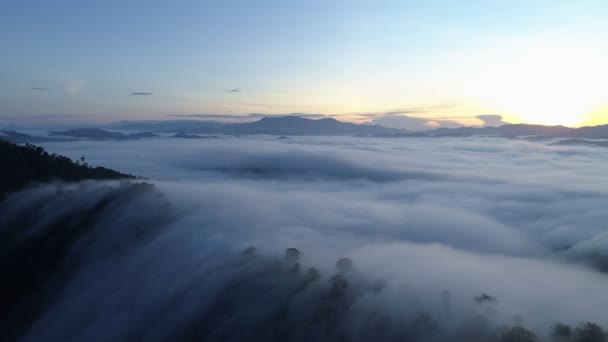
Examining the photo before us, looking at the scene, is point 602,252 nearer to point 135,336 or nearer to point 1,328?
point 135,336

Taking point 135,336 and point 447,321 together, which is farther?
point 135,336

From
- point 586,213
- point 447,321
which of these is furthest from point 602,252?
point 447,321

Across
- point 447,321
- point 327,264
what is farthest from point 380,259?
point 447,321

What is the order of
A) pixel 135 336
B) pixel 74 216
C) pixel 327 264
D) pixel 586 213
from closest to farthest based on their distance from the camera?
1. pixel 135 336
2. pixel 327 264
3. pixel 74 216
4. pixel 586 213

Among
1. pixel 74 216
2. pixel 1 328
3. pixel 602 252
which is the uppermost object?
pixel 74 216

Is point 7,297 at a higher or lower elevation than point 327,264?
lower

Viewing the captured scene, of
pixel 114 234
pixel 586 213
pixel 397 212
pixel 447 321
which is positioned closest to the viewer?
pixel 447 321

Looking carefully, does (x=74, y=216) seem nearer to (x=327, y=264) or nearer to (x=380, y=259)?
(x=327, y=264)
